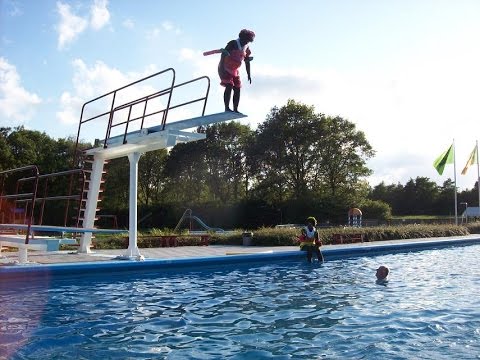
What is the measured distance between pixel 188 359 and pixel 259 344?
0.96 m

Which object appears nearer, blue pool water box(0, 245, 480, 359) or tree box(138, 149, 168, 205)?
blue pool water box(0, 245, 480, 359)

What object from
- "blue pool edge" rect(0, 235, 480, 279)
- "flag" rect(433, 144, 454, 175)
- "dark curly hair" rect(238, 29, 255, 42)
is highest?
"flag" rect(433, 144, 454, 175)

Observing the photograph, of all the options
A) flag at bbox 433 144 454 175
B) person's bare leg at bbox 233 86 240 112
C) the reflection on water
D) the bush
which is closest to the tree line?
flag at bbox 433 144 454 175

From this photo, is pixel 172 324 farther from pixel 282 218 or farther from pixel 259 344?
pixel 282 218

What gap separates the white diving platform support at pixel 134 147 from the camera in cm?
1168

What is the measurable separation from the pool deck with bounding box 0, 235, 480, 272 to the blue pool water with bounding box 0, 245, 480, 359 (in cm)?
107

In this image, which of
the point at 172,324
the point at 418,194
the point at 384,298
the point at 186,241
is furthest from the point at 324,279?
the point at 418,194

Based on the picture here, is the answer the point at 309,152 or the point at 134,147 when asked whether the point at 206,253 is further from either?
the point at 309,152

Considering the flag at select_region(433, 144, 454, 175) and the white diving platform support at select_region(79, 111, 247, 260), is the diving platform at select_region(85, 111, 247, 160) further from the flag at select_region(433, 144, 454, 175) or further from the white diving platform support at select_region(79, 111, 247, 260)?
the flag at select_region(433, 144, 454, 175)

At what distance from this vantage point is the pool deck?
11787 millimetres

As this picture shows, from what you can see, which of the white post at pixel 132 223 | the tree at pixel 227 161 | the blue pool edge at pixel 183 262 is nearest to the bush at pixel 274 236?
the blue pool edge at pixel 183 262

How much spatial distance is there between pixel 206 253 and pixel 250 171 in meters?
36.2

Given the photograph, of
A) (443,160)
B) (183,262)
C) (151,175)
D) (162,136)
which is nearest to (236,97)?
(162,136)

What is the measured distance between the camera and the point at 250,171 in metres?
51.0
